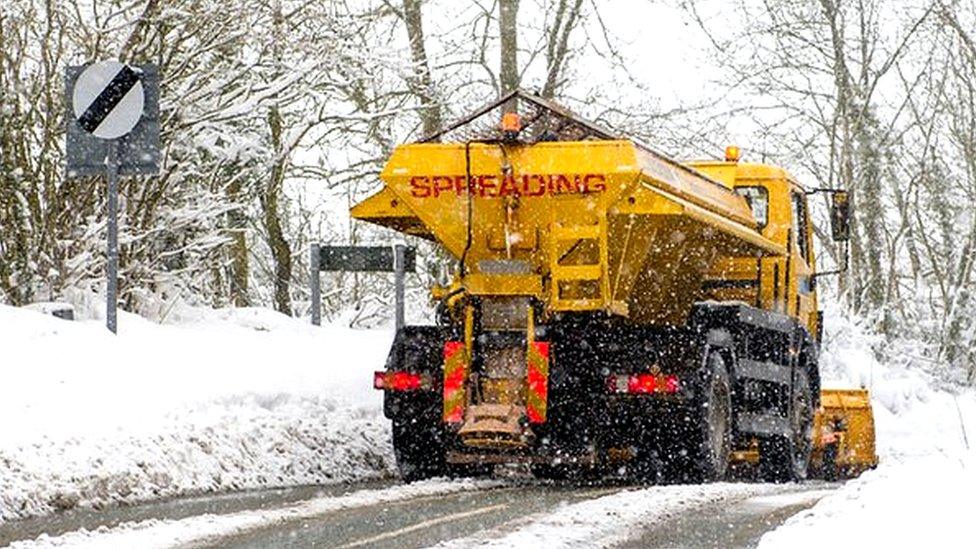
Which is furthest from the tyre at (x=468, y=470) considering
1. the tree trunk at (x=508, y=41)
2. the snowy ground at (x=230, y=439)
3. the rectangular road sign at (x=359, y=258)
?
the tree trunk at (x=508, y=41)

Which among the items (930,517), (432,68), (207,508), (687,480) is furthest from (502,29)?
(930,517)

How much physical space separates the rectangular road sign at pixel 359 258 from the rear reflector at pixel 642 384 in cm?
506

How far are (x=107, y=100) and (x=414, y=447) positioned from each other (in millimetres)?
3523

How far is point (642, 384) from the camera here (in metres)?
13.1

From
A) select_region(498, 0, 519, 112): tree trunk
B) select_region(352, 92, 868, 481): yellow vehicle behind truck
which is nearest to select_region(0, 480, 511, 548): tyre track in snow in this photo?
select_region(352, 92, 868, 481): yellow vehicle behind truck

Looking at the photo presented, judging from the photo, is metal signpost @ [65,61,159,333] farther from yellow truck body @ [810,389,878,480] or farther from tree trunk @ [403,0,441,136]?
yellow truck body @ [810,389,878,480]

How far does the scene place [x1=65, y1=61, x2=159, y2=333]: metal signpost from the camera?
1327 centimetres

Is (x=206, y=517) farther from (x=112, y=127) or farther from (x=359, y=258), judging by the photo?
(x=359, y=258)

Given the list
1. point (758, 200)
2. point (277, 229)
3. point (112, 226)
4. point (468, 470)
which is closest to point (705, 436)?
point (468, 470)

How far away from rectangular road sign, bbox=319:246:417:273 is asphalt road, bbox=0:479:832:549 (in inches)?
223

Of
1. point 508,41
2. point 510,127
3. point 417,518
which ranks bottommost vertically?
point 417,518

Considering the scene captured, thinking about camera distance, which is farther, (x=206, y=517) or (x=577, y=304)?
(x=577, y=304)

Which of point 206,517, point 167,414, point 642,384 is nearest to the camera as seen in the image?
point 206,517

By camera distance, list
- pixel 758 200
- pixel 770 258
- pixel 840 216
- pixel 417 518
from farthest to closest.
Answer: pixel 840 216 → pixel 758 200 → pixel 770 258 → pixel 417 518
